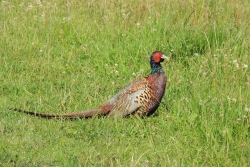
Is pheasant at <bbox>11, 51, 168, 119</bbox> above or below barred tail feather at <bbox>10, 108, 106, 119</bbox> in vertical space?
above

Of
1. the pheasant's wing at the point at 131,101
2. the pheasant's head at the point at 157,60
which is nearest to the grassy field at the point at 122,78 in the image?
the pheasant's wing at the point at 131,101

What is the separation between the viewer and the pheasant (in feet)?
20.5

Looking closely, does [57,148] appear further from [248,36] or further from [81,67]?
[248,36]

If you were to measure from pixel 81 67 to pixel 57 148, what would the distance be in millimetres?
2517

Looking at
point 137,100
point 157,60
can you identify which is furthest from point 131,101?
point 157,60

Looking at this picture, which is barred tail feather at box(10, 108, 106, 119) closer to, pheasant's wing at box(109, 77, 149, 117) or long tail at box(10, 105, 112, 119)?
long tail at box(10, 105, 112, 119)

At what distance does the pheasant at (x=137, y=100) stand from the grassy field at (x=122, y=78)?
127 millimetres

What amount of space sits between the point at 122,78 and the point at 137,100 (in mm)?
1176

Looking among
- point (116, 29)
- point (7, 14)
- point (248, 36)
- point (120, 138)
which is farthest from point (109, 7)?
point (120, 138)

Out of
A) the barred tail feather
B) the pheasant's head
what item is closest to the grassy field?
the barred tail feather

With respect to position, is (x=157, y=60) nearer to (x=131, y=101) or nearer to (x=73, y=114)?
(x=131, y=101)

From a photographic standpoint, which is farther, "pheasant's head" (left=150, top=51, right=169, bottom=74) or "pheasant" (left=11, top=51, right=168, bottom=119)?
"pheasant's head" (left=150, top=51, right=169, bottom=74)

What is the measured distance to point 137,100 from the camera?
633 centimetres

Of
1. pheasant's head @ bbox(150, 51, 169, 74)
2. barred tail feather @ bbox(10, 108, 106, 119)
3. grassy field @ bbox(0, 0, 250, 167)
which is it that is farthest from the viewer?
pheasant's head @ bbox(150, 51, 169, 74)
